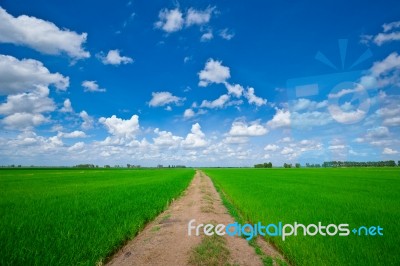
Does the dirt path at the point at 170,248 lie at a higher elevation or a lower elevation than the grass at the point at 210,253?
lower

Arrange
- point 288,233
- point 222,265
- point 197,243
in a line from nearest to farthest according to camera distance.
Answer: point 222,265 < point 197,243 < point 288,233

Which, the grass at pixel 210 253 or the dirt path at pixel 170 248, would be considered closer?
the grass at pixel 210 253

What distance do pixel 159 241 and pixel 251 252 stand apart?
2655mm

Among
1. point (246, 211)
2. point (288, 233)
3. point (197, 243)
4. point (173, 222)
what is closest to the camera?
point (197, 243)

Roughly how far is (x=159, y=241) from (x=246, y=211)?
15.7 feet

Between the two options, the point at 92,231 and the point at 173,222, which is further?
the point at 173,222

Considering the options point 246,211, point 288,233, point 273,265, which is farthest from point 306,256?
point 246,211

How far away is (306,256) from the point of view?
5707 mm

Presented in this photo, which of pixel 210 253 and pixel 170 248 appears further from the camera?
pixel 170 248

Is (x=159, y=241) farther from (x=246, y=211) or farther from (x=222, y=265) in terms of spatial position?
(x=246, y=211)

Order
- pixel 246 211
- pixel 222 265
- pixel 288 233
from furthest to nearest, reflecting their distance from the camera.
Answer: pixel 246 211
pixel 288 233
pixel 222 265

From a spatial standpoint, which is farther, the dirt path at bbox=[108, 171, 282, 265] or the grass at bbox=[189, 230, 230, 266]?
the dirt path at bbox=[108, 171, 282, 265]

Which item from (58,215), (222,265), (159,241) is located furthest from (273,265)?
(58,215)

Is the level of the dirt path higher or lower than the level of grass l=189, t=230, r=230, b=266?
lower
